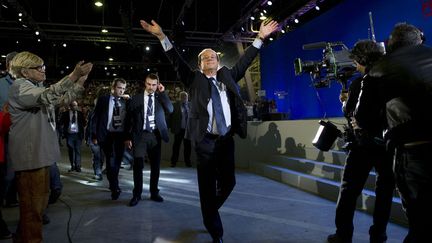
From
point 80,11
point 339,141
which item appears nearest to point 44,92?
point 339,141

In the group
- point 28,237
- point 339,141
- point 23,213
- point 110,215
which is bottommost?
point 110,215

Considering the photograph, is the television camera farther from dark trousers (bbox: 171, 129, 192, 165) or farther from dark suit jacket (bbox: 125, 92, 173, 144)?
dark trousers (bbox: 171, 129, 192, 165)

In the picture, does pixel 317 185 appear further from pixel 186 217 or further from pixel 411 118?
pixel 411 118

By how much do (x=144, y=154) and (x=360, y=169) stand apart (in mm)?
2783

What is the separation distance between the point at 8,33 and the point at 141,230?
43.4 feet

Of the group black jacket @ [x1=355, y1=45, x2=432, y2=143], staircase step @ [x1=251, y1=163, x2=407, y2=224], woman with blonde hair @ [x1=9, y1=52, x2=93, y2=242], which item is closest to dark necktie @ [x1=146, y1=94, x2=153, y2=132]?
woman with blonde hair @ [x1=9, y1=52, x2=93, y2=242]

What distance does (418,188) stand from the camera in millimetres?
1814

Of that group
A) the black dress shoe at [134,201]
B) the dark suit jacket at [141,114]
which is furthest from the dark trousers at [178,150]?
the black dress shoe at [134,201]

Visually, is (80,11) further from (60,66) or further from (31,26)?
(60,66)

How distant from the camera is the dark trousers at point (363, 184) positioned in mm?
2871

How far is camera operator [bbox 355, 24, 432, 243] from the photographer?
181 centimetres

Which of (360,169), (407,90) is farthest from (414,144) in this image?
(360,169)

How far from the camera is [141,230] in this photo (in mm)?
3508

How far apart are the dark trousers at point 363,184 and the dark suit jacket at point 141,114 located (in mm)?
2536
